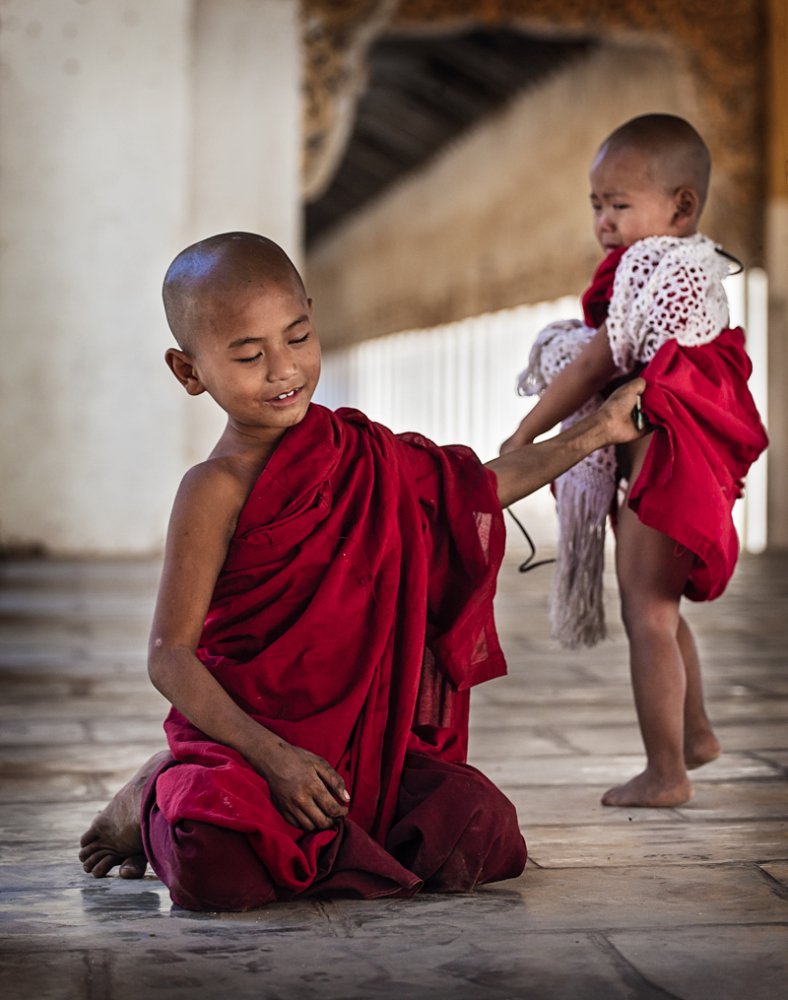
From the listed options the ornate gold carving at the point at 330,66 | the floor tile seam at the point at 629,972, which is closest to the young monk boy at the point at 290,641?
the floor tile seam at the point at 629,972

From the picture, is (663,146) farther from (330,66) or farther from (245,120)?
(330,66)

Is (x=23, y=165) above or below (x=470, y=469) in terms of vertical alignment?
above

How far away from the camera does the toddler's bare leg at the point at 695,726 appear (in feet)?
9.44

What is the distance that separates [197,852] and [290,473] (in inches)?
19.9

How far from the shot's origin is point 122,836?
2.15m

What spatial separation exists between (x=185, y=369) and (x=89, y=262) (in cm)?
697

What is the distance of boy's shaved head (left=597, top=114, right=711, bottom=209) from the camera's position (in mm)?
2732

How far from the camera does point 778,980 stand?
1633 millimetres

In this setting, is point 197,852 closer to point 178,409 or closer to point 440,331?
point 178,409

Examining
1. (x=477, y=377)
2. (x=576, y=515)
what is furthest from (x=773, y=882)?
(x=477, y=377)

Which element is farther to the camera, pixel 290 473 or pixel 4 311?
pixel 4 311

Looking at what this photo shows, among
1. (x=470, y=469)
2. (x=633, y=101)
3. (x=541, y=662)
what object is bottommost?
(x=541, y=662)

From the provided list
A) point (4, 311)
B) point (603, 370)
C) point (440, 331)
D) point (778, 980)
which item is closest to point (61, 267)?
point (4, 311)

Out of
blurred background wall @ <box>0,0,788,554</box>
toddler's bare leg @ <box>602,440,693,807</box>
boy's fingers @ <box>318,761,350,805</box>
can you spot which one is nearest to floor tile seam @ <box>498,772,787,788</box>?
toddler's bare leg @ <box>602,440,693,807</box>
